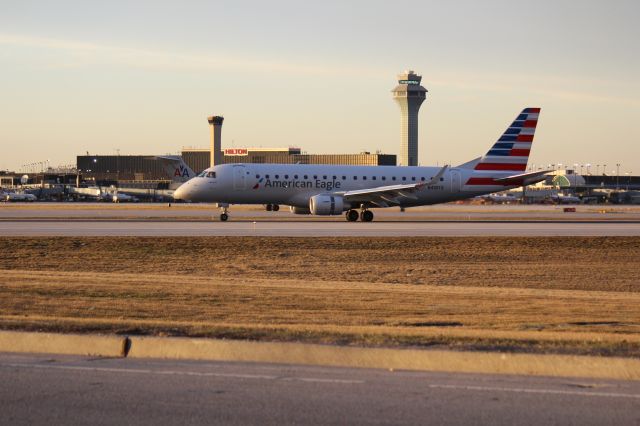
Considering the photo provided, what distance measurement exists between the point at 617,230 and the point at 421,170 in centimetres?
1697

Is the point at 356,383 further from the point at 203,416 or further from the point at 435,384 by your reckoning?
the point at 203,416

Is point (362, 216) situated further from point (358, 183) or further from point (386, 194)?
point (358, 183)

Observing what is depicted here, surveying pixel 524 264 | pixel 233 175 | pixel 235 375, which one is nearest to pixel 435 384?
pixel 235 375

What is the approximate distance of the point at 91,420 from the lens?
782cm

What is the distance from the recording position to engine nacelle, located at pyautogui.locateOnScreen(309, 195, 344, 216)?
169 feet

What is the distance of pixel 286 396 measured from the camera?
8.70m

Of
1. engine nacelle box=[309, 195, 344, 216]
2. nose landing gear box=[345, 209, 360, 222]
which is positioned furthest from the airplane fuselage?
engine nacelle box=[309, 195, 344, 216]

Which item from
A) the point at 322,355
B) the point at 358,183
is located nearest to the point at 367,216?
the point at 358,183

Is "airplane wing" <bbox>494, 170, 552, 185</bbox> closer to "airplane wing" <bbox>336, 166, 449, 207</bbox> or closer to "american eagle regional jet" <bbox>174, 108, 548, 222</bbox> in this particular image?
"american eagle regional jet" <bbox>174, 108, 548, 222</bbox>

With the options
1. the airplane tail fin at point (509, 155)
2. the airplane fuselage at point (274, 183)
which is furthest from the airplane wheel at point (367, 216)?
the airplane tail fin at point (509, 155)

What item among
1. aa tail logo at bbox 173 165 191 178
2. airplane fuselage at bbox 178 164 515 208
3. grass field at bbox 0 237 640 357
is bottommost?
grass field at bbox 0 237 640 357

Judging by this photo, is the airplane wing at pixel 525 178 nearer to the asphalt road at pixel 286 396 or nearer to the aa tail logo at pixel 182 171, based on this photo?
the aa tail logo at pixel 182 171

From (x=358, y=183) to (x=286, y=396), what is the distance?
47.4 meters

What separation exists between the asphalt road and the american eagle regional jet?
4171cm
